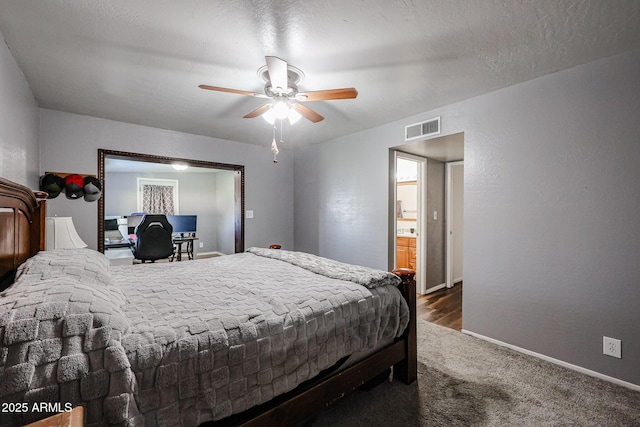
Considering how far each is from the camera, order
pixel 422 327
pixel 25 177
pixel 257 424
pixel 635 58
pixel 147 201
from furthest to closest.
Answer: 1. pixel 147 201
2. pixel 422 327
3. pixel 25 177
4. pixel 635 58
5. pixel 257 424

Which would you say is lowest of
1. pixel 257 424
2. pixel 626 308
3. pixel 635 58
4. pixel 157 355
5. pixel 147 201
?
pixel 257 424

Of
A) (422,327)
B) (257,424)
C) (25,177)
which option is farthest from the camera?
(422,327)

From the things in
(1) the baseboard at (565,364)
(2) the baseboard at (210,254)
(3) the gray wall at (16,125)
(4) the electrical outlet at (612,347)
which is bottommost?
(1) the baseboard at (565,364)

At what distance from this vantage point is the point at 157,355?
99cm

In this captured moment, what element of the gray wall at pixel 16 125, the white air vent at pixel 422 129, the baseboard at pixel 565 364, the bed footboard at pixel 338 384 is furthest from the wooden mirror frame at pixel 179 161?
the baseboard at pixel 565 364

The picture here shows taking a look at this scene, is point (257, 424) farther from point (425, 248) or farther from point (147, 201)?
point (147, 201)

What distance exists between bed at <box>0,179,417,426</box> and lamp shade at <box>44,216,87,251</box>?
59 centimetres

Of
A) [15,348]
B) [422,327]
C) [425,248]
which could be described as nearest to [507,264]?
[422,327]

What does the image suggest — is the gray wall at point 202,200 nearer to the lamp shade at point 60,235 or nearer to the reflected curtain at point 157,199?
the reflected curtain at point 157,199

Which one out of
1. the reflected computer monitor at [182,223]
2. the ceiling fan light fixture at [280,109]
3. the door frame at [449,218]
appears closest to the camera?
the ceiling fan light fixture at [280,109]

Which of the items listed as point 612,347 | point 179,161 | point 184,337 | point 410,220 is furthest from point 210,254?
point 612,347

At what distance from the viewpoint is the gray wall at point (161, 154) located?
10.2 ft

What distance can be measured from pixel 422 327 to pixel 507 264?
1.07 m

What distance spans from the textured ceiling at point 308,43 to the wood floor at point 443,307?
7.88 ft
